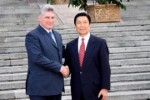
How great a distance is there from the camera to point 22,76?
774cm

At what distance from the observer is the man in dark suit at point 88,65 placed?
4.59m

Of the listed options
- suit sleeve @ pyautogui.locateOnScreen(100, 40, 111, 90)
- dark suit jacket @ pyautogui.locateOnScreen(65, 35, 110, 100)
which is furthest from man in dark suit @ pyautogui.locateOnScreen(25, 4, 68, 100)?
→ suit sleeve @ pyautogui.locateOnScreen(100, 40, 111, 90)

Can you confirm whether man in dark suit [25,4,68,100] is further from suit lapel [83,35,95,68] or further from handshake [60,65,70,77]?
suit lapel [83,35,95,68]

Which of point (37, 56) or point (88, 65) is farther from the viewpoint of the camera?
point (88, 65)

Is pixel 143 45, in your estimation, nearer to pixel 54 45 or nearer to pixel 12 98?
pixel 12 98

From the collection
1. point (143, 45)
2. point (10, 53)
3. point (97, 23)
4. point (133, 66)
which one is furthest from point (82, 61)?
point (97, 23)

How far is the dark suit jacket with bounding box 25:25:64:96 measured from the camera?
14.9 ft

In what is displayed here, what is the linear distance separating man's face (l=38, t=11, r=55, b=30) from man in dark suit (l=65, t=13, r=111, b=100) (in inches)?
10.4

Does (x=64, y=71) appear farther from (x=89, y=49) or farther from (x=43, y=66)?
(x=89, y=49)

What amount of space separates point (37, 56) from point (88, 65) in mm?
542

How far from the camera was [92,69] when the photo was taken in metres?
4.62

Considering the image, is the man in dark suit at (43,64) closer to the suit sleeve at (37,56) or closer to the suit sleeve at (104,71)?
the suit sleeve at (37,56)

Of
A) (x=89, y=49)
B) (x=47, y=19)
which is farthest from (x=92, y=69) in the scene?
(x=47, y=19)

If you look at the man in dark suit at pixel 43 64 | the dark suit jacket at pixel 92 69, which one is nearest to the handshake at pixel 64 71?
the man in dark suit at pixel 43 64
